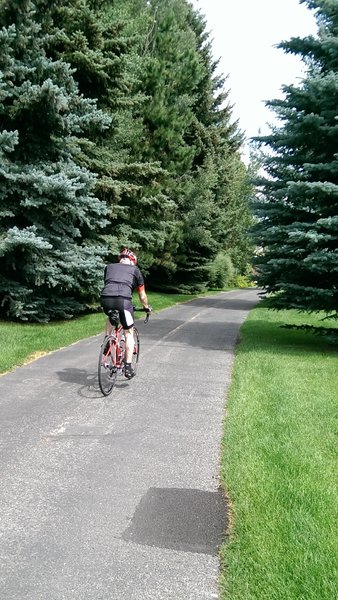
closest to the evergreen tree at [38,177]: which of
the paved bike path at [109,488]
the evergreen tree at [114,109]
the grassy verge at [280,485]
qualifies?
the evergreen tree at [114,109]

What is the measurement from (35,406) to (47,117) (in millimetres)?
9286

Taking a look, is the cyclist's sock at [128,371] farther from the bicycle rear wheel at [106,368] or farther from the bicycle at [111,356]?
the bicycle rear wheel at [106,368]

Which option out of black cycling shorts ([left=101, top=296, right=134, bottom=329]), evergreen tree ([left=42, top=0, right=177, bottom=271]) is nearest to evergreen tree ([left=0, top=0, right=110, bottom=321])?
evergreen tree ([left=42, top=0, right=177, bottom=271])

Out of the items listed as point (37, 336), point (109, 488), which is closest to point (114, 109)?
point (37, 336)

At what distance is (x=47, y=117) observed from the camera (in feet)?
42.9

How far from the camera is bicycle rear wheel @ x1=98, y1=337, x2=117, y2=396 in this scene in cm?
693

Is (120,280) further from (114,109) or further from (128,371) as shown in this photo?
(114,109)

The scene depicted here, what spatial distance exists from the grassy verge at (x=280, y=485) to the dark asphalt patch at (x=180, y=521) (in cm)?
12

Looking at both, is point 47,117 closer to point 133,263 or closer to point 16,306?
point 16,306

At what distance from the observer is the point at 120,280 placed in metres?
7.58

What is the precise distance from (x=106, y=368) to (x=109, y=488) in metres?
3.07

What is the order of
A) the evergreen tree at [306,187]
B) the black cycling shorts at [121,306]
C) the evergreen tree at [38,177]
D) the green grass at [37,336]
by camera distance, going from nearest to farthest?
1. the black cycling shorts at [121,306]
2. the green grass at [37,336]
3. the evergreen tree at [306,187]
4. the evergreen tree at [38,177]

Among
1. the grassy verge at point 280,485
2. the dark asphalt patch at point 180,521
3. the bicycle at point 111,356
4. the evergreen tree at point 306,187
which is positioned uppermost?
the evergreen tree at point 306,187

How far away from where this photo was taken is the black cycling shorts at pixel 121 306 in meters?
7.50
